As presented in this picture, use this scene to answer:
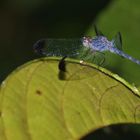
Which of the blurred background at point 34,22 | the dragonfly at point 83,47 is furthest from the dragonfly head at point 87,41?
the blurred background at point 34,22

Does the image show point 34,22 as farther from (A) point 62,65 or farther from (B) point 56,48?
(A) point 62,65

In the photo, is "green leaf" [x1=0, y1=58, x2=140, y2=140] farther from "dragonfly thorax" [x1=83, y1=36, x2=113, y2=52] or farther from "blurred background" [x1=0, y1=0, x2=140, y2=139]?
"blurred background" [x1=0, y1=0, x2=140, y2=139]

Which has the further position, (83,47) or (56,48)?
(83,47)

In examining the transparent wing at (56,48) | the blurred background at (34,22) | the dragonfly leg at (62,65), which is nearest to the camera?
the dragonfly leg at (62,65)

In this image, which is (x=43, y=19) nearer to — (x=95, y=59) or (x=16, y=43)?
(x=16, y=43)

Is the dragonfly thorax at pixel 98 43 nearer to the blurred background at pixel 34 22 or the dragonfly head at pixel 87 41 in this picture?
the dragonfly head at pixel 87 41

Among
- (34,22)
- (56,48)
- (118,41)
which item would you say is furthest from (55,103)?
(34,22)
